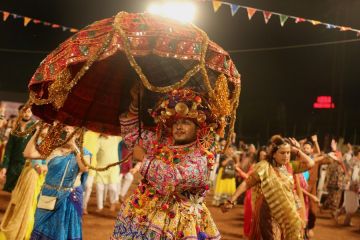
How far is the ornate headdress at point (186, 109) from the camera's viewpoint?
11.5 feet

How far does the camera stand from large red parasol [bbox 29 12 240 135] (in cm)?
304

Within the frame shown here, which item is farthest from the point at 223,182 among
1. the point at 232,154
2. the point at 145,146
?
the point at 145,146

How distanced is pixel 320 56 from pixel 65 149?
18.5 metres

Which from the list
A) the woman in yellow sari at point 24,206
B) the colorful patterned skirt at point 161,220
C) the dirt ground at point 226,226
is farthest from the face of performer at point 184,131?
the dirt ground at point 226,226

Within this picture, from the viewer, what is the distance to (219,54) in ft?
10.8

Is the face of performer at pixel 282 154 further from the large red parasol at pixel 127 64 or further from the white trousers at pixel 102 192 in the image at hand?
the white trousers at pixel 102 192

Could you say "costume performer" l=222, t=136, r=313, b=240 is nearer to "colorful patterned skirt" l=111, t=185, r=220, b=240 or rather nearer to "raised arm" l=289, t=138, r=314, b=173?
"raised arm" l=289, t=138, r=314, b=173

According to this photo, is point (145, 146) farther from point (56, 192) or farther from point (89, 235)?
point (89, 235)

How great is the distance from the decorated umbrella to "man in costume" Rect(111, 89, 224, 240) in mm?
175

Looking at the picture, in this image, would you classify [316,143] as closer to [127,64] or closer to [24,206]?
[24,206]

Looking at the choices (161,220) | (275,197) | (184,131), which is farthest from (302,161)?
(161,220)

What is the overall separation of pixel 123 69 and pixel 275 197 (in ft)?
8.94

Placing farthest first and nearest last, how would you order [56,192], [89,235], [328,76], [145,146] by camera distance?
[328,76]
[89,235]
[56,192]
[145,146]

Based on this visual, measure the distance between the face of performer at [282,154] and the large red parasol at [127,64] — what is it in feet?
8.04
